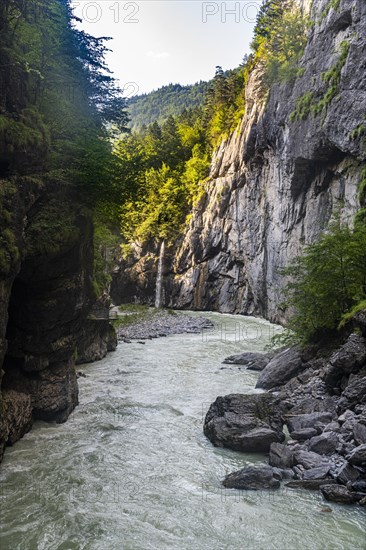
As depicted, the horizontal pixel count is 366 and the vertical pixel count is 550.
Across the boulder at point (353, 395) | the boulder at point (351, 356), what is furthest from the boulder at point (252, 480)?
the boulder at point (351, 356)

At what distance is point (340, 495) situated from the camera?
773 centimetres

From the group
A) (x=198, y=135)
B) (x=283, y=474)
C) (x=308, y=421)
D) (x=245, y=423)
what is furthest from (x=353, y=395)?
(x=198, y=135)

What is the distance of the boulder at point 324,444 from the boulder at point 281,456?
1.79 ft

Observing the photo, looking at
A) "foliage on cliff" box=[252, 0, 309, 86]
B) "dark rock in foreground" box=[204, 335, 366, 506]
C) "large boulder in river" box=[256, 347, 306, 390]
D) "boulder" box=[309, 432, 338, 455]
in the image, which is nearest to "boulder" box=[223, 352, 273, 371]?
"large boulder in river" box=[256, 347, 306, 390]

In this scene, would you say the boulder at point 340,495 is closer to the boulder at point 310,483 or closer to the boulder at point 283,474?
the boulder at point 310,483

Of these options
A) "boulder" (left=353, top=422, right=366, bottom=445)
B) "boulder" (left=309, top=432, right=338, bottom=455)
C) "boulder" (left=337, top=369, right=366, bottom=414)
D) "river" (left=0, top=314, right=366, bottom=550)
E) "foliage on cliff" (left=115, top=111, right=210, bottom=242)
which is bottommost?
"river" (left=0, top=314, right=366, bottom=550)

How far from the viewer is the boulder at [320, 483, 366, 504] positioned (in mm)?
7691

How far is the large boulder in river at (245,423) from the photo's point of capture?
10297 mm

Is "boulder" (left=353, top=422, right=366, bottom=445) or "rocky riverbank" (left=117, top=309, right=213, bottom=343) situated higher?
"boulder" (left=353, top=422, right=366, bottom=445)

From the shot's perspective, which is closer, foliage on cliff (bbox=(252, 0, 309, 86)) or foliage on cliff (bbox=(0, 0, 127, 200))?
foliage on cliff (bbox=(0, 0, 127, 200))

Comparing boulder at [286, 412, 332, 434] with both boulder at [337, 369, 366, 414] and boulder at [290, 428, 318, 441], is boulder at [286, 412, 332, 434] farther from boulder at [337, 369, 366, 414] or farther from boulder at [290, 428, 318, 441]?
boulder at [337, 369, 366, 414]

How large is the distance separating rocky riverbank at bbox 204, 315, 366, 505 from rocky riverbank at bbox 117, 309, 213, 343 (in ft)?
52.6

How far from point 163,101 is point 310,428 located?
188578 millimetres

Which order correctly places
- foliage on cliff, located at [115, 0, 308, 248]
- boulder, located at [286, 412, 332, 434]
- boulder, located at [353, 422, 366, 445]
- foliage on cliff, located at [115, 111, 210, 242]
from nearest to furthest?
boulder, located at [353, 422, 366, 445] < boulder, located at [286, 412, 332, 434] < foliage on cliff, located at [115, 0, 308, 248] < foliage on cliff, located at [115, 111, 210, 242]
